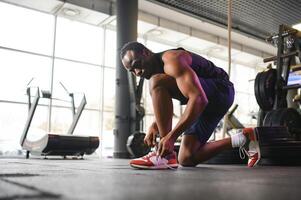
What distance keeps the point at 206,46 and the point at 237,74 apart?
1812mm

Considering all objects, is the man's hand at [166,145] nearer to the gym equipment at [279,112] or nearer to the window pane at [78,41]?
the gym equipment at [279,112]

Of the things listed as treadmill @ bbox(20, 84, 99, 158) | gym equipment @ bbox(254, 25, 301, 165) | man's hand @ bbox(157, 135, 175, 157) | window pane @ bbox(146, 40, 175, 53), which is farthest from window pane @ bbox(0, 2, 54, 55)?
man's hand @ bbox(157, 135, 175, 157)

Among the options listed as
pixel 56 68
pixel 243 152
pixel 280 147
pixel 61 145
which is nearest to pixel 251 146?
pixel 243 152

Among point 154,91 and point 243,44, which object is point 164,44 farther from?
point 154,91

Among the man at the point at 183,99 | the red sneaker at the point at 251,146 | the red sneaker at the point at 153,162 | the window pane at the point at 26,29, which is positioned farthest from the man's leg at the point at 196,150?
the window pane at the point at 26,29

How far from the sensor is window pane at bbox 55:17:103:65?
6.86 meters

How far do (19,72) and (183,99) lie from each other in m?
4.95

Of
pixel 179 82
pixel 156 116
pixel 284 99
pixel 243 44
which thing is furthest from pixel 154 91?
pixel 243 44

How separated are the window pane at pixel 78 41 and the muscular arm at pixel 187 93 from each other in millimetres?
5401

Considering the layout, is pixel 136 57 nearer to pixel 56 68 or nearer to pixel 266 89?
pixel 266 89

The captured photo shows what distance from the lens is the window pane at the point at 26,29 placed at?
6238 millimetres

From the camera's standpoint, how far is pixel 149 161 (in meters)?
1.75

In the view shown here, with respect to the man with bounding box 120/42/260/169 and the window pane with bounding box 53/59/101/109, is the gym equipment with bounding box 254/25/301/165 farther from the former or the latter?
the window pane with bounding box 53/59/101/109

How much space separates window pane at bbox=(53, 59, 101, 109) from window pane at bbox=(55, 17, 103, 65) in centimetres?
17
